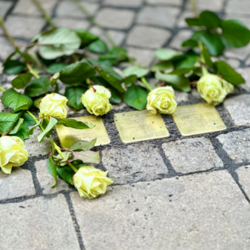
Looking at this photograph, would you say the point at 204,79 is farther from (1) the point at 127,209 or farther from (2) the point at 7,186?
(2) the point at 7,186

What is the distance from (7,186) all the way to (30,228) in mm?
226

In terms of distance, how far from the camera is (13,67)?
2.03 meters

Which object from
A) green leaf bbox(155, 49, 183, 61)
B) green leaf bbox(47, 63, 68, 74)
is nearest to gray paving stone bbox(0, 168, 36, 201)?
green leaf bbox(47, 63, 68, 74)

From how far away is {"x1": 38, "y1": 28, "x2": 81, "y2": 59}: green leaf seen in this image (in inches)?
79.2

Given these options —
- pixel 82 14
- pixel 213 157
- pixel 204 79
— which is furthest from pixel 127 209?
pixel 82 14

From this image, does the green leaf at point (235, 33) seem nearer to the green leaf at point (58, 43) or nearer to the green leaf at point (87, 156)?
the green leaf at point (58, 43)

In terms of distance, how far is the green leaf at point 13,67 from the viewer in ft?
6.61

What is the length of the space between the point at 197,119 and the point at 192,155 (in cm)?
25

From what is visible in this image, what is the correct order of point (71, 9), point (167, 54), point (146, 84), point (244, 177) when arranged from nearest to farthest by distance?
point (244, 177) < point (146, 84) < point (167, 54) < point (71, 9)

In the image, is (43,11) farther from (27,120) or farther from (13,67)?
(27,120)

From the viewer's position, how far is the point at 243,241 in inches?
50.9

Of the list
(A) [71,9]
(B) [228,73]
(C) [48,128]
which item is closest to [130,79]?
(B) [228,73]

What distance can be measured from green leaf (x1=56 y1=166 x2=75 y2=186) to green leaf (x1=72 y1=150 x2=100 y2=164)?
0.08m

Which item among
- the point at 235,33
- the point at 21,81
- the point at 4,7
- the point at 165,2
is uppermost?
the point at 235,33
